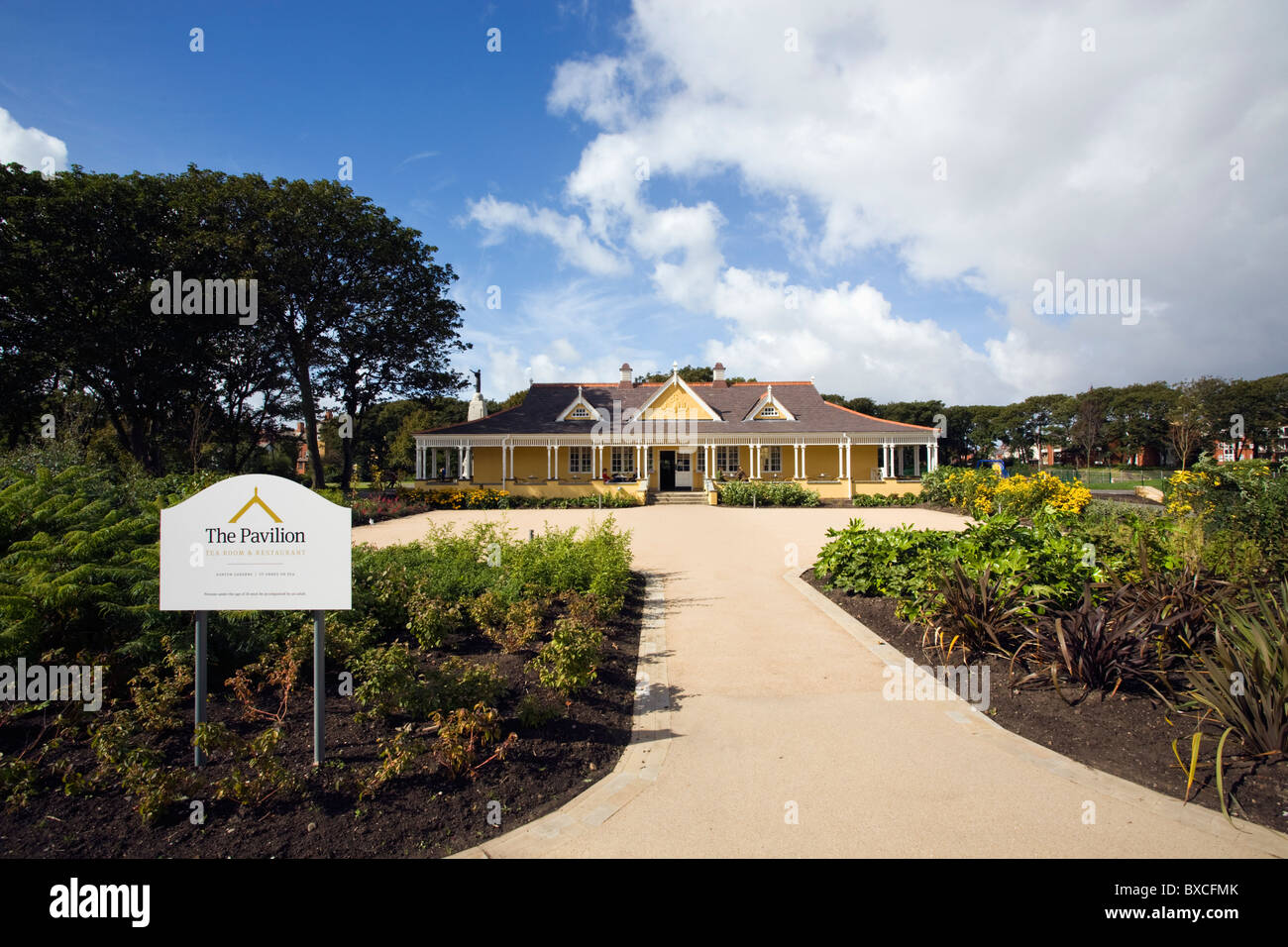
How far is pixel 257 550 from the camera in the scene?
3.56 metres

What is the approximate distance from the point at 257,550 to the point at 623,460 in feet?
91.3

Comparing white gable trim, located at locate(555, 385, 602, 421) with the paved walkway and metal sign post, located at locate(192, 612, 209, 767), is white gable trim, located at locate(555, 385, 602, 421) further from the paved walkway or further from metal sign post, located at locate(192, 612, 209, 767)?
metal sign post, located at locate(192, 612, 209, 767)

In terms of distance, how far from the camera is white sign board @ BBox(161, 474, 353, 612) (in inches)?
138

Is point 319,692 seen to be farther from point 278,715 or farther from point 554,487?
point 554,487

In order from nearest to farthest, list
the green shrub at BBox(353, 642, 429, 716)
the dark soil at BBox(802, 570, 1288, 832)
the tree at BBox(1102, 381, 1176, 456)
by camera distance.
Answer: the dark soil at BBox(802, 570, 1288, 832), the green shrub at BBox(353, 642, 429, 716), the tree at BBox(1102, 381, 1176, 456)

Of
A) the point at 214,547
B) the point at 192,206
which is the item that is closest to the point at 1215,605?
the point at 214,547

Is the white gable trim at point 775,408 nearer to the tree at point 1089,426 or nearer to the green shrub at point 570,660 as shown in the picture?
the green shrub at point 570,660

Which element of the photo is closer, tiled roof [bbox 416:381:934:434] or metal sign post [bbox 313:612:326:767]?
metal sign post [bbox 313:612:326:767]

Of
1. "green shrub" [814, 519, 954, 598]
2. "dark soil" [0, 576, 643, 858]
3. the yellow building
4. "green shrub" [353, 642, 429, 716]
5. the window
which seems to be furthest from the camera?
the window

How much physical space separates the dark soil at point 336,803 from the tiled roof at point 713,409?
2608 cm

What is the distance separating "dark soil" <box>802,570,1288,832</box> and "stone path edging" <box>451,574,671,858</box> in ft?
7.96

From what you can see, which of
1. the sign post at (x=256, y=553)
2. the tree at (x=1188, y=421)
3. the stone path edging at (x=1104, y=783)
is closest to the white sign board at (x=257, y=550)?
the sign post at (x=256, y=553)

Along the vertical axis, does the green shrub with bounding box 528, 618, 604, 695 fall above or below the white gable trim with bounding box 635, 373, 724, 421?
below

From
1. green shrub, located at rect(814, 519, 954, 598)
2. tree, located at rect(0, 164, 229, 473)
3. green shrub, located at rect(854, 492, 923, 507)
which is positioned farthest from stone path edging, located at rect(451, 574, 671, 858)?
tree, located at rect(0, 164, 229, 473)
